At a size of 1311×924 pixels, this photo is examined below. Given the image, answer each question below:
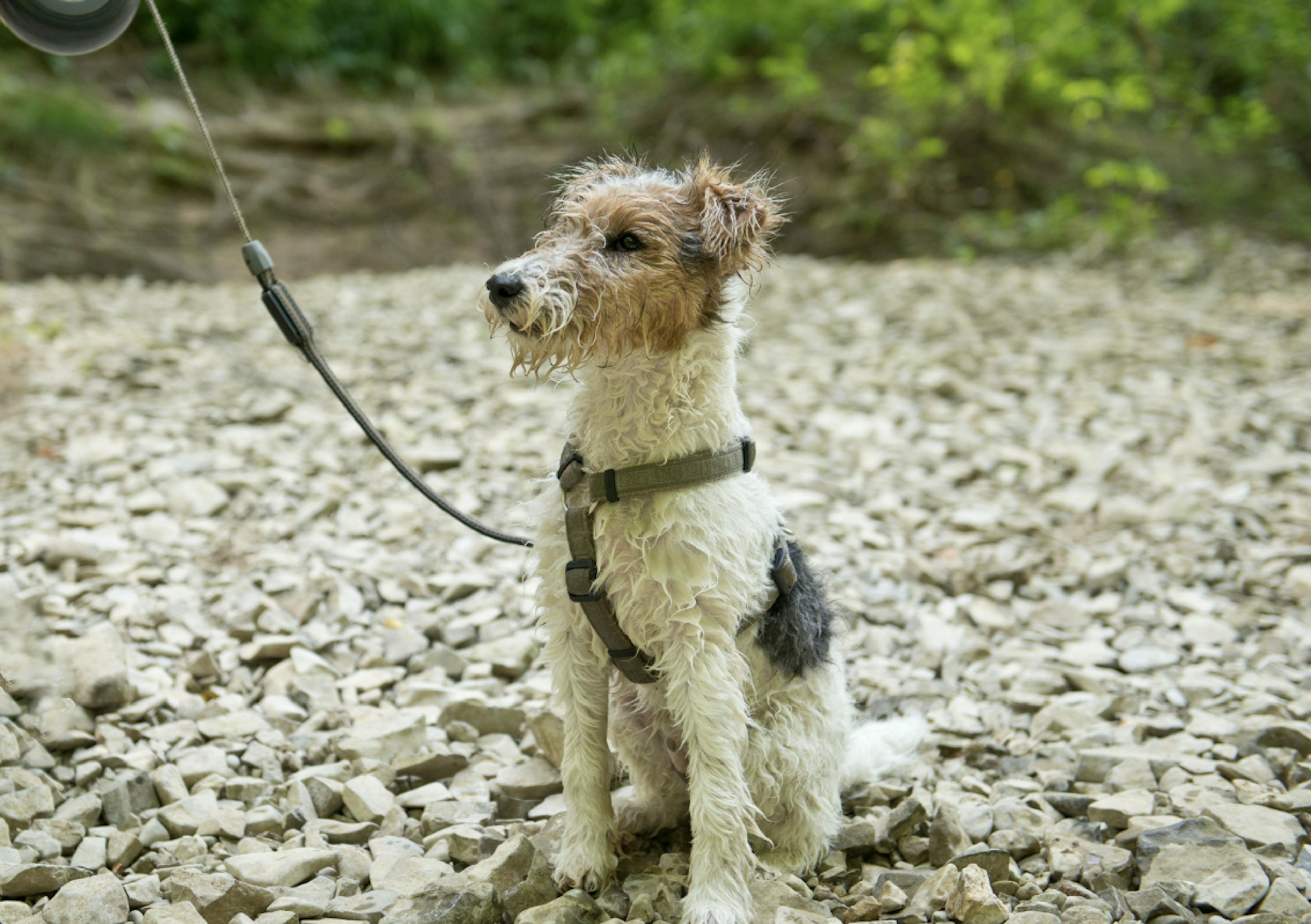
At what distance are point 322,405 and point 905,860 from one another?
4.64 m

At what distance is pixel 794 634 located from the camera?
2758mm

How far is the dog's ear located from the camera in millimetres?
2514

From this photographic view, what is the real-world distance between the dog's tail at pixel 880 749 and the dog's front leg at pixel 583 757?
0.82 meters

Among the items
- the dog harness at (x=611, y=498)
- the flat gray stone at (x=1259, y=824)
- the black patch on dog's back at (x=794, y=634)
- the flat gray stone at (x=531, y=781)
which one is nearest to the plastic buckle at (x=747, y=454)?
the dog harness at (x=611, y=498)

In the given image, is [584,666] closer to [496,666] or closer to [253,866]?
[253,866]

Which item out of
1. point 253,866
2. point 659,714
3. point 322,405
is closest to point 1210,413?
point 659,714

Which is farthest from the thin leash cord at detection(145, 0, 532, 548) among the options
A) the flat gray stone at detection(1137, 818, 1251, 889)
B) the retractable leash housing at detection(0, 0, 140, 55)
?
the flat gray stone at detection(1137, 818, 1251, 889)

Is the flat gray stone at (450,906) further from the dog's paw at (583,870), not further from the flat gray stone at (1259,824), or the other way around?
the flat gray stone at (1259,824)

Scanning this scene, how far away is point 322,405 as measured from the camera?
630 centimetres

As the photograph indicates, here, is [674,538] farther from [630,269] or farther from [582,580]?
[630,269]

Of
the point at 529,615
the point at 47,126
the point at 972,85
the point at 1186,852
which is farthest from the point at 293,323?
the point at 972,85

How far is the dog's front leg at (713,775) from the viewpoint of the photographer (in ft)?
8.39

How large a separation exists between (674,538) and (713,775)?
24.6 inches

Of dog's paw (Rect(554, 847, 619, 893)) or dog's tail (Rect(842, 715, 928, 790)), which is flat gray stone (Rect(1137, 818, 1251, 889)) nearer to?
dog's tail (Rect(842, 715, 928, 790))
